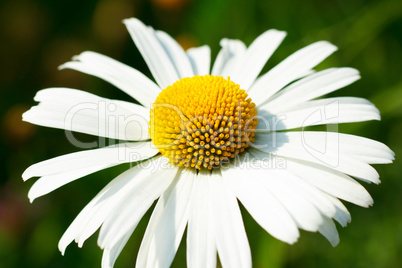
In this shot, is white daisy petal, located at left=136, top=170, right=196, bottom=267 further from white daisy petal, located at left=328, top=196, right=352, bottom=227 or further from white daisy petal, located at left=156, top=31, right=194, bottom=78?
white daisy petal, located at left=156, top=31, right=194, bottom=78

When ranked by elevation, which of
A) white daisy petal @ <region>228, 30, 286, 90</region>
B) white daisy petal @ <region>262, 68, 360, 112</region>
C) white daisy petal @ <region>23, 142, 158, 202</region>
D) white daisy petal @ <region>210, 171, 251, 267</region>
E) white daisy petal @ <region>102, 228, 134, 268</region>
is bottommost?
white daisy petal @ <region>102, 228, 134, 268</region>

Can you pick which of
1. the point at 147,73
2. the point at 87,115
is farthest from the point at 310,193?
the point at 147,73

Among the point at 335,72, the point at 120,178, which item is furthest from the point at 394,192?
the point at 120,178

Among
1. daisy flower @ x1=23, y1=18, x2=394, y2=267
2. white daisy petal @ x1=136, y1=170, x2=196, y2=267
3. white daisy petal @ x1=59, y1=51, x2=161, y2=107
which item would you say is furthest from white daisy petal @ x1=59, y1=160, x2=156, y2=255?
white daisy petal @ x1=59, y1=51, x2=161, y2=107

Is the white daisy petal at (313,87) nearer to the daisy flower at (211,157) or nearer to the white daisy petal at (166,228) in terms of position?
the daisy flower at (211,157)

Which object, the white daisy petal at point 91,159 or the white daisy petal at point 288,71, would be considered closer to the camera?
the white daisy petal at point 91,159

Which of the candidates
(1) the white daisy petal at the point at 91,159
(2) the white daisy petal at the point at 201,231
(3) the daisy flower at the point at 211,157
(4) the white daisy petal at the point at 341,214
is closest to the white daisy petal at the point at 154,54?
(3) the daisy flower at the point at 211,157
